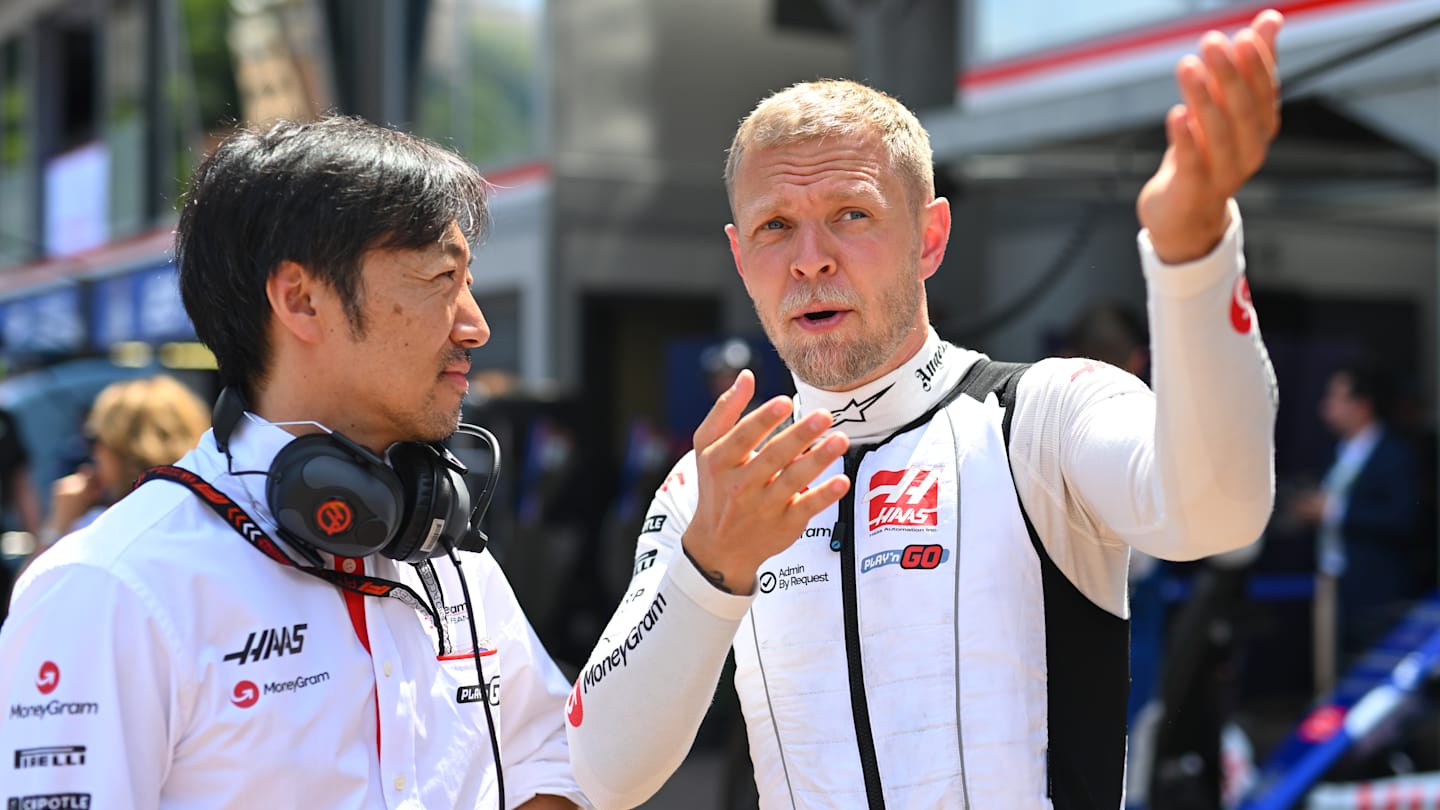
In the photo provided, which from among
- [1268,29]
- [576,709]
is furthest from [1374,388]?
[1268,29]

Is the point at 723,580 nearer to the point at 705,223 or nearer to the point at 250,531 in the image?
the point at 250,531

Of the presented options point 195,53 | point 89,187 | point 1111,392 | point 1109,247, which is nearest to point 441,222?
point 1111,392

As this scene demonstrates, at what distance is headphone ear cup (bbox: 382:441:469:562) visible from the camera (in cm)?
183

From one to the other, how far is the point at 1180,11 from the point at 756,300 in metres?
4.98

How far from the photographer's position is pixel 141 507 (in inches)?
67.4

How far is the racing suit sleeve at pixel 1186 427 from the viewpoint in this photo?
1421mm

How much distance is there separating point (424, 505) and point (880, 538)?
0.60 metres

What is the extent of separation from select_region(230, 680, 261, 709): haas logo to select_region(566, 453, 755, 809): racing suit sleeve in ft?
1.36

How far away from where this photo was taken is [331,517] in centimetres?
172

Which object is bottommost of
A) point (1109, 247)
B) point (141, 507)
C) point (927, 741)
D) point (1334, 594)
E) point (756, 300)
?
point (1334, 594)

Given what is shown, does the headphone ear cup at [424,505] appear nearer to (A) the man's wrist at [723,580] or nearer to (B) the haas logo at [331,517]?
(B) the haas logo at [331,517]

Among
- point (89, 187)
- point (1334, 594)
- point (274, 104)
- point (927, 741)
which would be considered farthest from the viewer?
point (89, 187)

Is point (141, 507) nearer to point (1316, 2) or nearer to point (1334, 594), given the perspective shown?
point (1316, 2)

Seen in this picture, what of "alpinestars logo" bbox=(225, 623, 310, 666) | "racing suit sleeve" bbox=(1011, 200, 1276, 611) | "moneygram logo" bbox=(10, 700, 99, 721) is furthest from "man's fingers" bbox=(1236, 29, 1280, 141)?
"moneygram logo" bbox=(10, 700, 99, 721)
